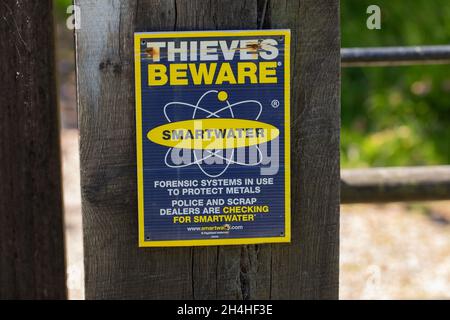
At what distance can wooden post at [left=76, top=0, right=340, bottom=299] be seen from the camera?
174 cm

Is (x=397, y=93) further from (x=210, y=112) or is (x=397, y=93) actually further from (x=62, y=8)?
(x=62, y=8)

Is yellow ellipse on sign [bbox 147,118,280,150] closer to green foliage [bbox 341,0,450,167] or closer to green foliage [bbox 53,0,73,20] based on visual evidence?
green foliage [bbox 341,0,450,167]

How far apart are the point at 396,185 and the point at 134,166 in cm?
108

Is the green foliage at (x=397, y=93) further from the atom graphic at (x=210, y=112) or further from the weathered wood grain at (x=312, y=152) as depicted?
the atom graphic at (x=210, y=112)

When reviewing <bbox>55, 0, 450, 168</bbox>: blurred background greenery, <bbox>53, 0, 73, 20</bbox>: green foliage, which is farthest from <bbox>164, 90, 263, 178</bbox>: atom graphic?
<bbox>53, 0, 73, 20</bbox>: green foliage

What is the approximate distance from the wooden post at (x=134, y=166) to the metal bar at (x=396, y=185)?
68 cm

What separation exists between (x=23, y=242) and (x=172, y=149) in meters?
0.72

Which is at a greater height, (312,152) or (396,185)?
(312,152)

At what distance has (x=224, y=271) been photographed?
1860mm

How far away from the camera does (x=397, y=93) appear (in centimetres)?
557

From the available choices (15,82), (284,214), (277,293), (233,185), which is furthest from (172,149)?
(15,82)

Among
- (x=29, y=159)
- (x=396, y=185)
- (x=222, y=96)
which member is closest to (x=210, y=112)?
(x=222, y=96)

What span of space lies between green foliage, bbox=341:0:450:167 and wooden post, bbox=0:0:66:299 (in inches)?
124
